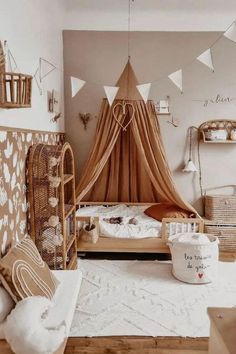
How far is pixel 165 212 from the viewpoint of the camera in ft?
13.0

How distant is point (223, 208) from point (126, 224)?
1383mm

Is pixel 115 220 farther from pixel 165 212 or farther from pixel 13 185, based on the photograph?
pixel 13 185

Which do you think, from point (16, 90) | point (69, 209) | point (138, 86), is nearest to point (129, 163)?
point (138, 86)

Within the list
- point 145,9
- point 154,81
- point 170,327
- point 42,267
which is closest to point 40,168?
point 42,267

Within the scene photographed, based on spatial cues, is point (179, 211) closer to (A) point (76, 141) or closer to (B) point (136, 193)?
(B) point (136, 193)

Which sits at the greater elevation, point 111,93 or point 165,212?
point 111,93

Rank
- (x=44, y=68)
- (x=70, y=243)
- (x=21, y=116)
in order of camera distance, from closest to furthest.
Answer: (x=21, y=116), (x=70, y=243), (x=44, y=68)

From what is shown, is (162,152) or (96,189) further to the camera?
(96,189)

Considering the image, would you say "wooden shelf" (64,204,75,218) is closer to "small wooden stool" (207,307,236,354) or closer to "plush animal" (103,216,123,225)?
"plush animal" (103,216,123,225)

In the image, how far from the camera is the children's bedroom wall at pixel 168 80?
14.6ft

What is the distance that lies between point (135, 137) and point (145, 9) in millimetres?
1801

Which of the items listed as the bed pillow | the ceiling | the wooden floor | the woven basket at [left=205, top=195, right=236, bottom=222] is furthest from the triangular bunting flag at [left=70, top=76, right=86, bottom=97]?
the wooden floor

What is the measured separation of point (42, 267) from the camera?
7.33 ft

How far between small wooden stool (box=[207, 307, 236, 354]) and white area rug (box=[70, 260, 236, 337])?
108 cm
